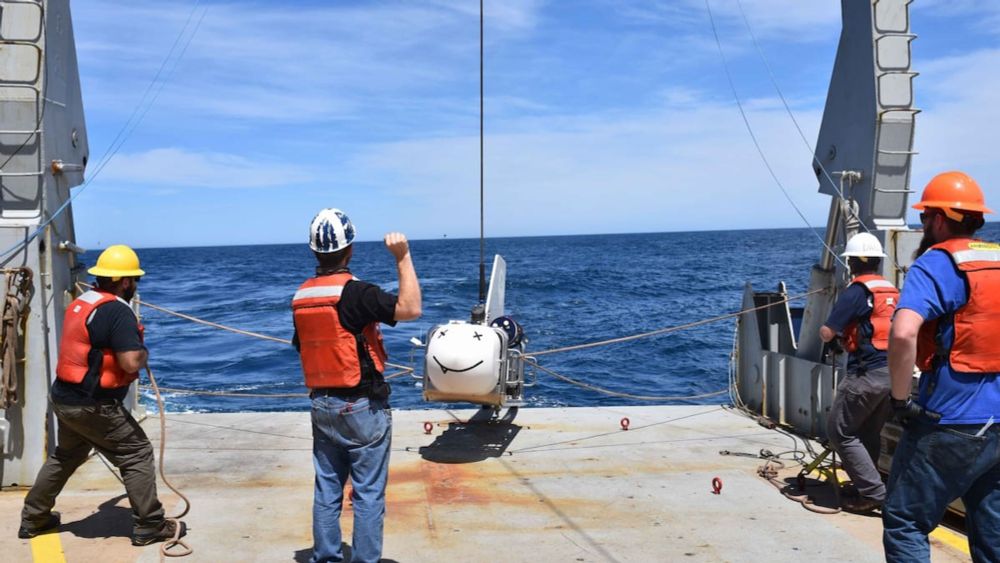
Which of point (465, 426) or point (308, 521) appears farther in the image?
point (465, 426)

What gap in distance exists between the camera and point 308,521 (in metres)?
5.73

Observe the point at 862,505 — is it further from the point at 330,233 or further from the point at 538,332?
the point at 538,332

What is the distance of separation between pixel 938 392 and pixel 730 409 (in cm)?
624

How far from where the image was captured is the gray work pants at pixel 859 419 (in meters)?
5.86

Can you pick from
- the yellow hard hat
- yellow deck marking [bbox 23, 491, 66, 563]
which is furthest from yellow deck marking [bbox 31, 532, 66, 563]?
the yellow hard hat

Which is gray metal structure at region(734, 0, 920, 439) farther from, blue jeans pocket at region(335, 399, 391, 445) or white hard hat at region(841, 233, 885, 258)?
blue jeans pocket at region(335, 399, 391, 445)

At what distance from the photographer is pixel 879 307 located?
584 cm

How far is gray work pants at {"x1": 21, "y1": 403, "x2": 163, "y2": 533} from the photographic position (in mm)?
5043

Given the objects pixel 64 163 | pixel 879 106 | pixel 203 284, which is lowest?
pixel 203 284

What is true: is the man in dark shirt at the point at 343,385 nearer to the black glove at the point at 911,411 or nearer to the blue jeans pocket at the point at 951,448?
the black glove at the point at 911,411

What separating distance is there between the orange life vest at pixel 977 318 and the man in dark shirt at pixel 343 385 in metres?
2.57

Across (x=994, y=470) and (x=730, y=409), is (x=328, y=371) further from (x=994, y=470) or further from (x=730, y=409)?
(x=730, y=409)

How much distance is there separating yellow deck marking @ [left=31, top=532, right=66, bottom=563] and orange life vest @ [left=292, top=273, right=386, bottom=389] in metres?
2.08

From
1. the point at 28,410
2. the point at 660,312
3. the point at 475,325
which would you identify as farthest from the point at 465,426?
the point at 660,312
